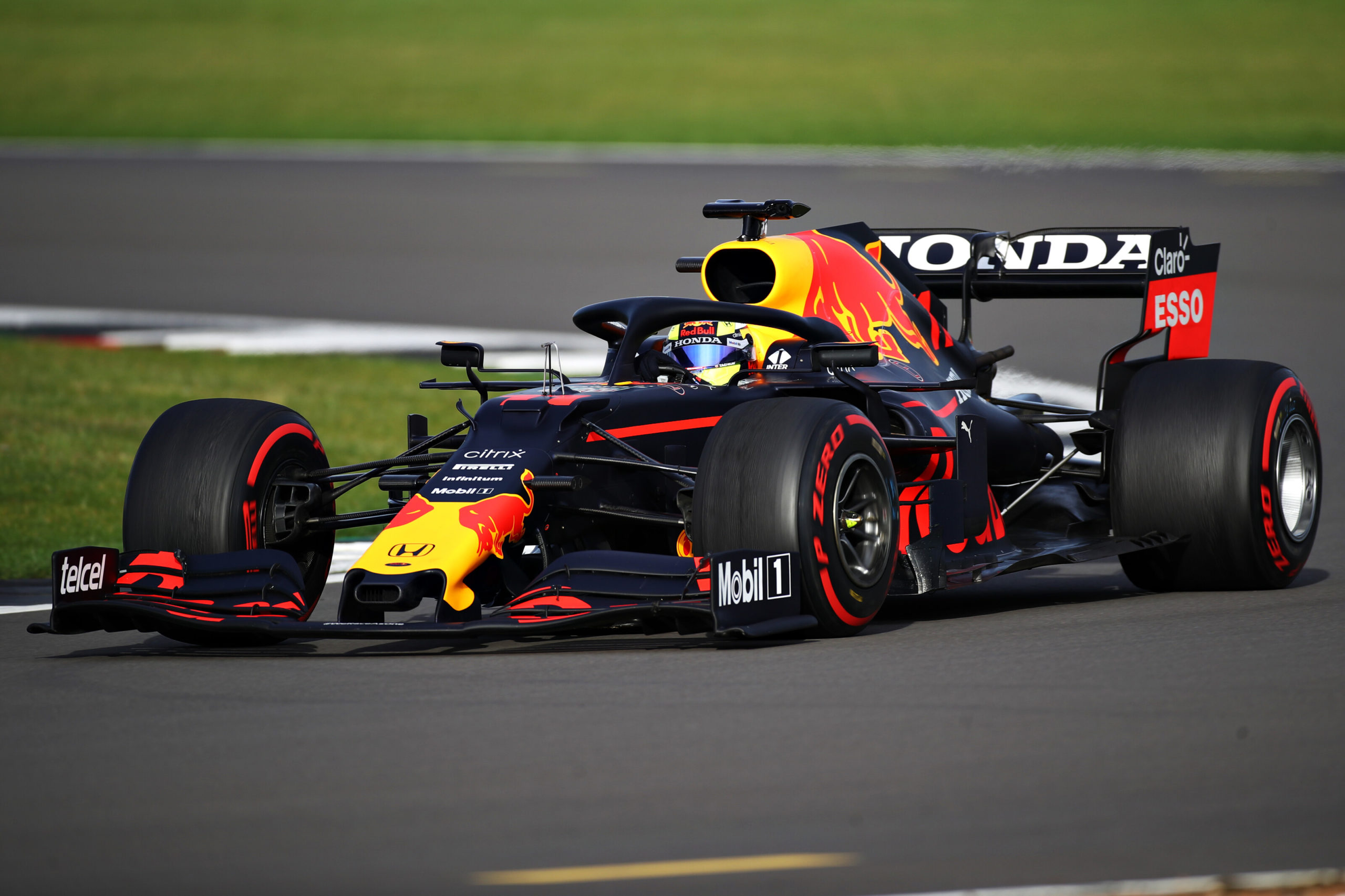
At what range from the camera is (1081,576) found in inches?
395

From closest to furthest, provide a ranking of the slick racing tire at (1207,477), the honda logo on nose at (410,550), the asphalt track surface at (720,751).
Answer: the asphalt track surface at (720,751) → the honda logo on nose at (410,550) → the slick racing tire at (1207,477)

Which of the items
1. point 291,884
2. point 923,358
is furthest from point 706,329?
point 291,884

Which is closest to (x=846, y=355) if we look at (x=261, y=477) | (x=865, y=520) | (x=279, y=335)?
(x=865, y=520)

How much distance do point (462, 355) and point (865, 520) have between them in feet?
6.36

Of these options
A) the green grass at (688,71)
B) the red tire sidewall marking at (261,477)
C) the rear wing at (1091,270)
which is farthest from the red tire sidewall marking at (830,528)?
the green grass at (688,71)

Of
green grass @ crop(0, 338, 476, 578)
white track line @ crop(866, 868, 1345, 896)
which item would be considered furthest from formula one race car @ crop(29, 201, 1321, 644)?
green grass @ crop(0, 338, 476, 578)

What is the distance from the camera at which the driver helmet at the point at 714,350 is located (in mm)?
8859

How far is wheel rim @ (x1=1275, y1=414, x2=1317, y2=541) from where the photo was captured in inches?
363

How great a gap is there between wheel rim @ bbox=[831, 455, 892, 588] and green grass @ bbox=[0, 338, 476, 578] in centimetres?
470

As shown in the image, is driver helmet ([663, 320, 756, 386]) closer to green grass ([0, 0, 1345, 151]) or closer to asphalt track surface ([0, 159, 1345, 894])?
asphalt track surface ([0, 159, 1345, 894])

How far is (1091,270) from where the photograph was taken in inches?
401

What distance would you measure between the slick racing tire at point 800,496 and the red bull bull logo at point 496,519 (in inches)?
25.0

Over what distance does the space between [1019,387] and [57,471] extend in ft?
23.8

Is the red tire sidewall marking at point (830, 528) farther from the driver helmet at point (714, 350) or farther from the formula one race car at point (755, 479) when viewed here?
the driver helmet at point (714, 350)
